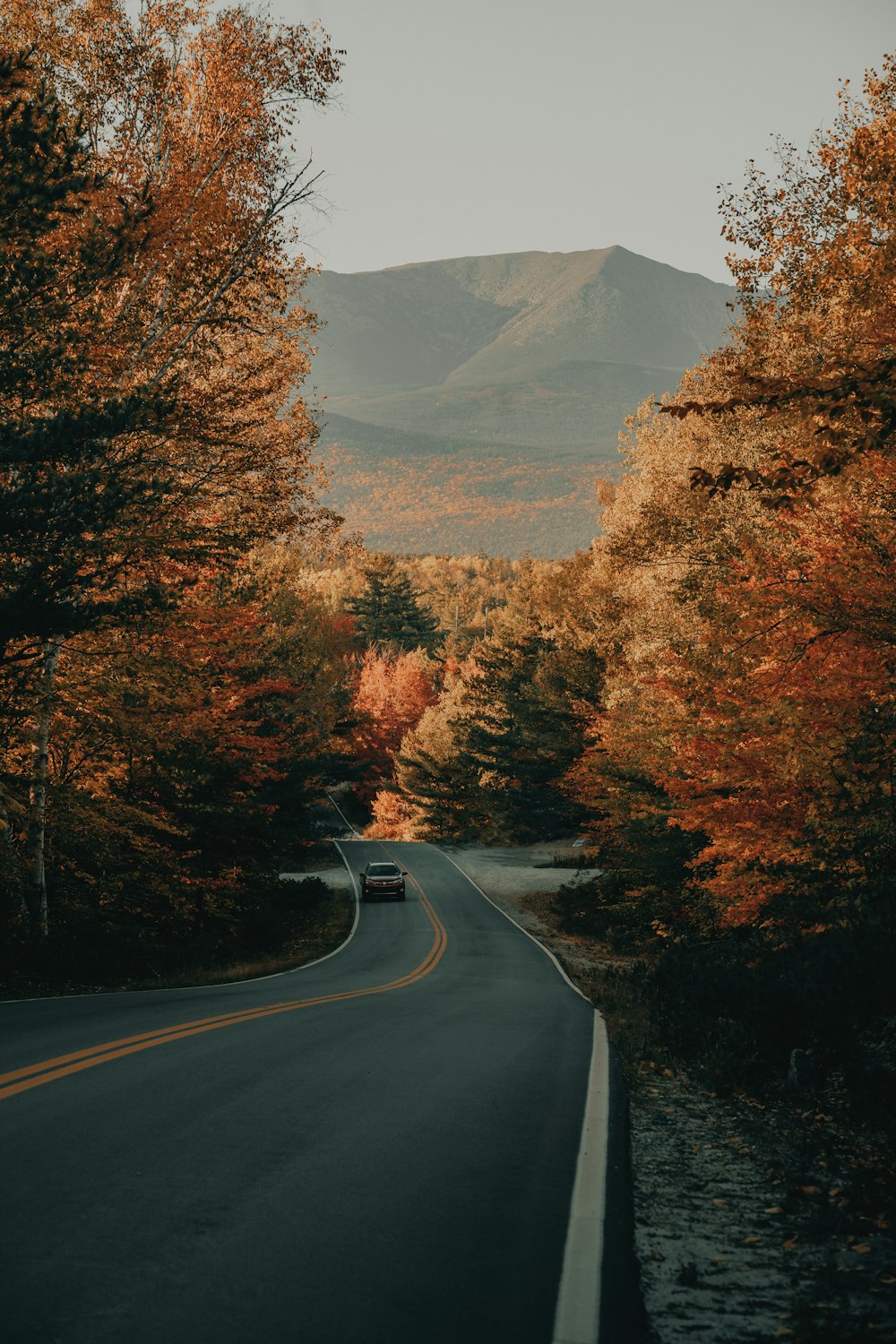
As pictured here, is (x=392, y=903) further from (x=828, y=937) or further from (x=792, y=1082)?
(x=792, y=1082)

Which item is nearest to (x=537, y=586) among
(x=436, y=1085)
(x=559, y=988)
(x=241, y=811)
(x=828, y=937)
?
(x=241, y=811)

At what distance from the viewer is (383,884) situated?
3591 centimetres

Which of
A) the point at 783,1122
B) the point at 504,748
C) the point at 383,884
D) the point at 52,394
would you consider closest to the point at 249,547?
the point at 52,394

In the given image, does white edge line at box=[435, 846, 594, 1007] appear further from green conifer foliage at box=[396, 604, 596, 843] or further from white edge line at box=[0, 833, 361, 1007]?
green conifer foliage at box=[396, 604, 596, 843]

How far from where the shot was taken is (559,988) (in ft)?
56.8

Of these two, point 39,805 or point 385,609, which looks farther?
point 385,609

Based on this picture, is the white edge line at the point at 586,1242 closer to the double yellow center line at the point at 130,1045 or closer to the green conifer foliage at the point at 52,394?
the double yellow center line at the point at 130,1045

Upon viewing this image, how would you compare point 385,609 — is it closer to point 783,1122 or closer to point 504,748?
point 504,748

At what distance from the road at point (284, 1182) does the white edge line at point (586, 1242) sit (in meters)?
0.02

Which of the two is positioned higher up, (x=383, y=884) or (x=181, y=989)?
(x=181, y=989)

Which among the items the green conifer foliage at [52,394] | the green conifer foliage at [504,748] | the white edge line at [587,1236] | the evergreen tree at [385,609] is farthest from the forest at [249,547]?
the evergreen tree at [385,609]

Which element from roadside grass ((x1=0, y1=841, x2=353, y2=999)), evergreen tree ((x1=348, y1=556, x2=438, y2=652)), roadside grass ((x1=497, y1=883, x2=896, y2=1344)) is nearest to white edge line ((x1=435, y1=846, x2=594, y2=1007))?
roadside grass ((x1=497, y1=883, x2=896, y2=1344))

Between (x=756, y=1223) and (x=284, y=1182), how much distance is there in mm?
2461

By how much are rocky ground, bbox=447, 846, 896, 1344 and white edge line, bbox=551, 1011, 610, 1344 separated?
0.22 metres
